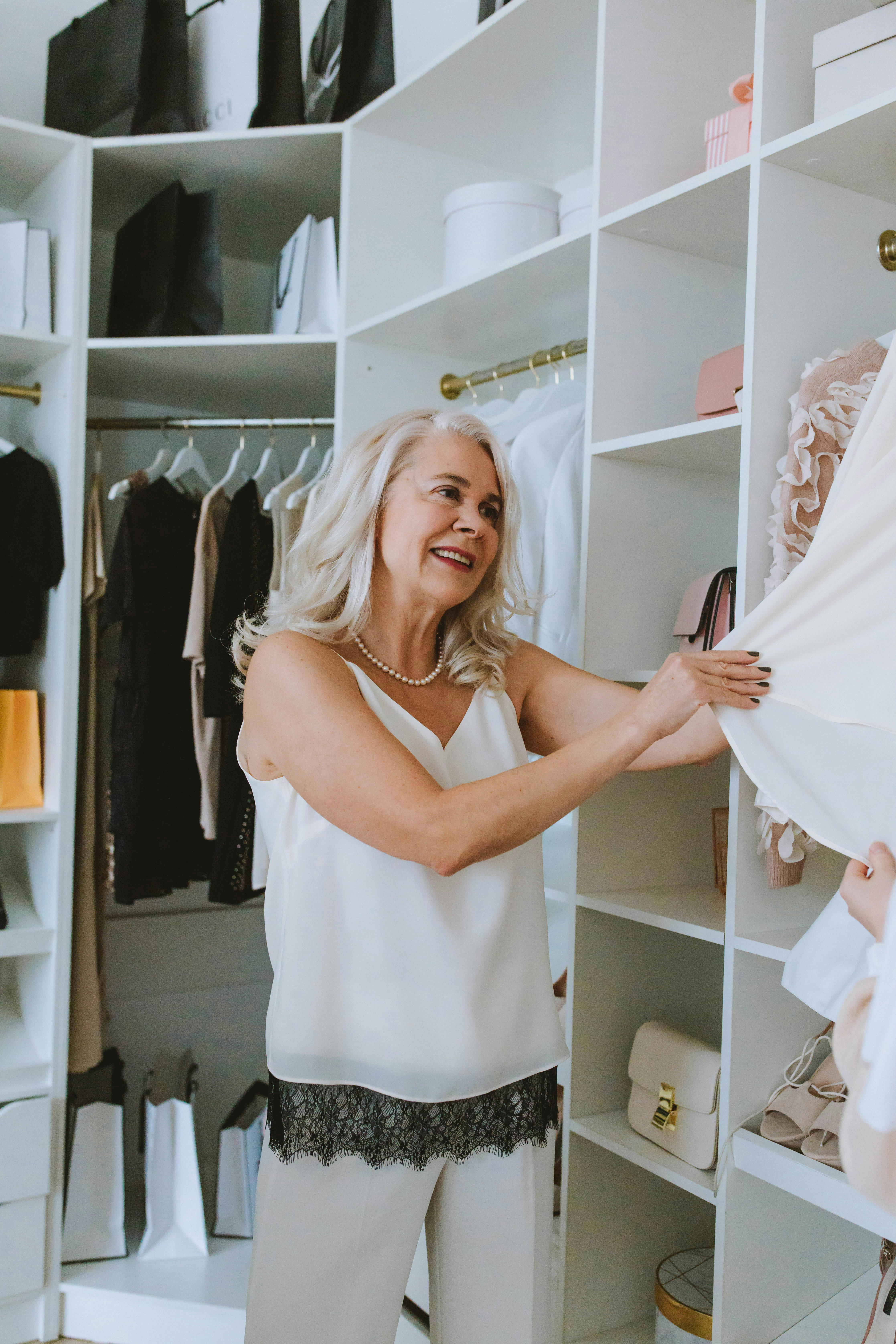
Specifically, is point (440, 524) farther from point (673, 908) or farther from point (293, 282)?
point (293, 282)

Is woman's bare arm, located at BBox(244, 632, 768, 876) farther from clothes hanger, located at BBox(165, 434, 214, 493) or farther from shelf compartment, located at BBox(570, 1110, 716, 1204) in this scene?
clothes hanger, located at BBox(165, 434, 214, 493)

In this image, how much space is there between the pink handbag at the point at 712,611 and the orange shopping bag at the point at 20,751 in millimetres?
1503

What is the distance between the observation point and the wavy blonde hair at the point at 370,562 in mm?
1589

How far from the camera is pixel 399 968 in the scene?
141 cm

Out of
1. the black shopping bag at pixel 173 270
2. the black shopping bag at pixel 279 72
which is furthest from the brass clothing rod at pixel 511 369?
the black shopping bag at pixel 279 72

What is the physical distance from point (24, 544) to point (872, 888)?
6.52 ft

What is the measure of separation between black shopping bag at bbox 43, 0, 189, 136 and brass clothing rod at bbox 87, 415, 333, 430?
0.65 m

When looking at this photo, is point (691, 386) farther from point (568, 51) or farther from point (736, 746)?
point (736, 746)

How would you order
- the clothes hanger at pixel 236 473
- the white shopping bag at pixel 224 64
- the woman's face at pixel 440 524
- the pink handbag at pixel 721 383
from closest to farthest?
the woman's face at pixel 440 524, the pink handbag at pixel 721 383, the white shopping bag at pixel 224 64, the clothes hanger at pixel 236 473

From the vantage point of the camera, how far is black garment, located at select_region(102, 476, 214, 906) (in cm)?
248

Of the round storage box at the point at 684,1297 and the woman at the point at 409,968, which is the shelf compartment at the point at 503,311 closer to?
the woman at the point at 409,968

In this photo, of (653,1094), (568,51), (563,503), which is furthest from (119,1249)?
(568,51)

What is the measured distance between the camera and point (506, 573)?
5.71ft

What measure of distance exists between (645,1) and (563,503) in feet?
2.84
